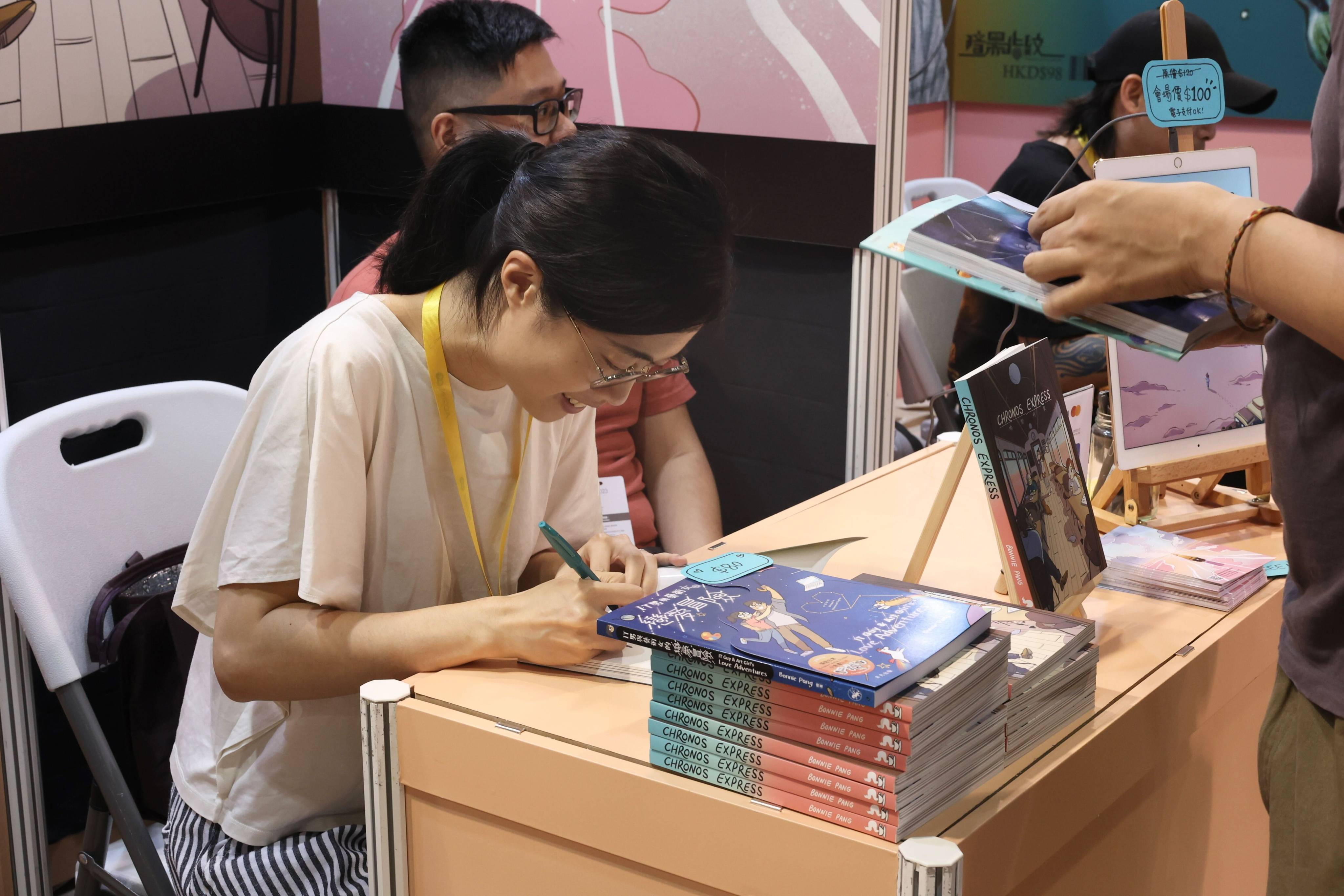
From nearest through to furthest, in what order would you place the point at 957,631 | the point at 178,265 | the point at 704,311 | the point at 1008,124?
the point at 957,631
the point at 704,311
the point at 178,265
the point at 1008,124

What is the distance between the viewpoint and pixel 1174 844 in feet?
4.46

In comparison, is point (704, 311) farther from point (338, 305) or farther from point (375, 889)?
point (375, 889)

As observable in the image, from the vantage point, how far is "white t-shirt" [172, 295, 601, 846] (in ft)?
4.11

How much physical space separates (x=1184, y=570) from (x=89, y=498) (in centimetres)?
146

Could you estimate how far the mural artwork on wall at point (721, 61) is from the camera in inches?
78.8

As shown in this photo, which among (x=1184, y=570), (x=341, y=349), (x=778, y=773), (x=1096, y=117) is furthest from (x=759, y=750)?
(x=1096, y=117)

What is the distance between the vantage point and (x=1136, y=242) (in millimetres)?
960

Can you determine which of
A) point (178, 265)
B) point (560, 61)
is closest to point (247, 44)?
point (178, 265)

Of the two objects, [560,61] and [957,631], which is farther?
[560,61]

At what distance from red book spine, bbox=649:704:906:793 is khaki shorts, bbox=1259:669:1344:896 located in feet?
1.14

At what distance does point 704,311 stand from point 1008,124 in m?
3.55

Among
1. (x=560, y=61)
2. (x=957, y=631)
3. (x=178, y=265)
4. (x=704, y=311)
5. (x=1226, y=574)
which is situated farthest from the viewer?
(x=178, y=265)

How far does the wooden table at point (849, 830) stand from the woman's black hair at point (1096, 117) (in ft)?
4.66

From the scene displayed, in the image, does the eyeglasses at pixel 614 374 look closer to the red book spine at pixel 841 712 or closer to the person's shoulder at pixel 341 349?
the person's shoulder at pixel 341 349
